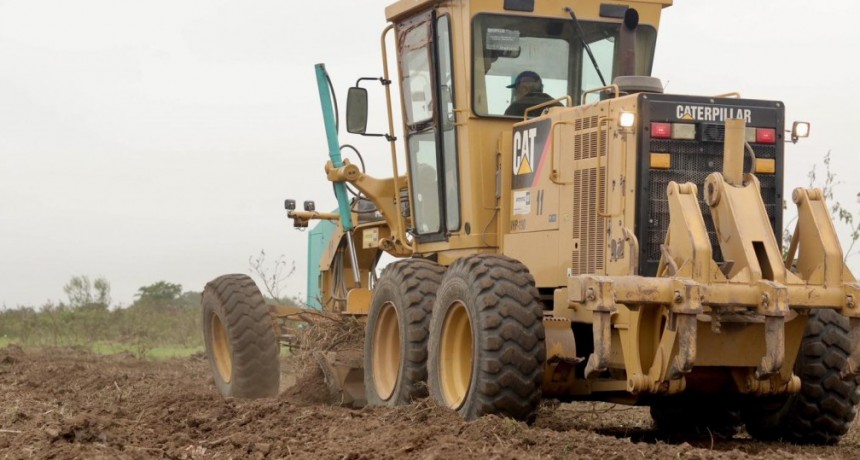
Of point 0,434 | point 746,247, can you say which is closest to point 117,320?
point 0,434

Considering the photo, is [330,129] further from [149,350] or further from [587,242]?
[149,350]

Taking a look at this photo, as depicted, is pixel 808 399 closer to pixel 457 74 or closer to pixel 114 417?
pixel 457 74

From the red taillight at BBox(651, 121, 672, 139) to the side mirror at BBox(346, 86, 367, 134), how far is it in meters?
3.51

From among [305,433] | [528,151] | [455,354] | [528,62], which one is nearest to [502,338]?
[455,354]

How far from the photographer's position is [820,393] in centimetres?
1013

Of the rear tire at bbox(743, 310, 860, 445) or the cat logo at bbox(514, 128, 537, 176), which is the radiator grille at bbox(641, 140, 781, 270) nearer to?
the rear tire at bbox(743, 310, 860, 445)

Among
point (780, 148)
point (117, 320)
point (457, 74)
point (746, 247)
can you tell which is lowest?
point (117, 320)

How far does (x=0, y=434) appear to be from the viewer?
978 centimetres

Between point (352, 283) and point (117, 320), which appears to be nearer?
point (352, 283)

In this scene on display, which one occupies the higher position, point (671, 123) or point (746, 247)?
point (671, 123)

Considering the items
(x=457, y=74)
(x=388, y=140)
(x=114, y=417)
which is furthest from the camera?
(x=388, y=140)

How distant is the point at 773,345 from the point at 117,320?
80.2ft

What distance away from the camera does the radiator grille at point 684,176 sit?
385 inches

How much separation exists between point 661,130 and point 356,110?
3.57 metres
